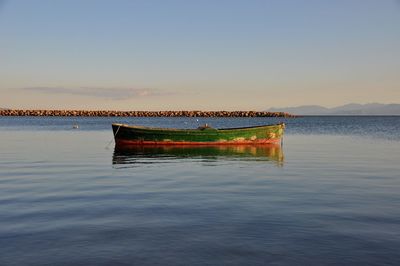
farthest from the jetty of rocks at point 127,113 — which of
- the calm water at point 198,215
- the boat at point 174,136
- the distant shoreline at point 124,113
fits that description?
the calm water at point 198,215

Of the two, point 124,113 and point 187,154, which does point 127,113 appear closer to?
point 124,113

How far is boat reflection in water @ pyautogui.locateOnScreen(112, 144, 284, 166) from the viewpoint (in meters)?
26.2

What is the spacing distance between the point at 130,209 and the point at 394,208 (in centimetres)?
727

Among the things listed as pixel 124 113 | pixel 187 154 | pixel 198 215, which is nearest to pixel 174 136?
pixel 187 154

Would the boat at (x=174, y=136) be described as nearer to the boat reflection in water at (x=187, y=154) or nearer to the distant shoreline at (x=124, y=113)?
the boat reflection in water at (x=187, y=154)

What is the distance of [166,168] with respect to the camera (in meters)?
22.1

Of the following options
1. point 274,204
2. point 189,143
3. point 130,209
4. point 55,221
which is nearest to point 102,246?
point 55,221

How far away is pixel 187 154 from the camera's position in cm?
2972

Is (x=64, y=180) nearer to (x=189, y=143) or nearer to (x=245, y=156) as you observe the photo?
(x=245, y=156)

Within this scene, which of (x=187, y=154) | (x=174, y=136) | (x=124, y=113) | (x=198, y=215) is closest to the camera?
(x=198, y=215)

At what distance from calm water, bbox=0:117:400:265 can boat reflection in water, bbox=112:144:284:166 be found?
12.9 ft

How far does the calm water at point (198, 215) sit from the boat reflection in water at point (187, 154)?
393cm

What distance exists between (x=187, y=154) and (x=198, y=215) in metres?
18.3

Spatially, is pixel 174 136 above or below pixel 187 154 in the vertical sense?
above
